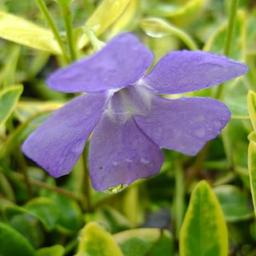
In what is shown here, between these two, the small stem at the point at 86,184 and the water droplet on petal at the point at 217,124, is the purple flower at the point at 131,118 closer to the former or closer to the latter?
the water droplet on petal at the point at 217,124

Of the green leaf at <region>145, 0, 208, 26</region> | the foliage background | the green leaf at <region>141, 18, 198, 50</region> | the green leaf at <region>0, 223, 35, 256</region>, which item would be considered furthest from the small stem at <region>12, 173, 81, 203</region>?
the green leaf at <region>145, 0, 208, 26</region>

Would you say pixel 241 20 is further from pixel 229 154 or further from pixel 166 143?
pixel 166 143

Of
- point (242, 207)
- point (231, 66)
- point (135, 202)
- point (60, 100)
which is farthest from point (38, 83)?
point (231, 66)

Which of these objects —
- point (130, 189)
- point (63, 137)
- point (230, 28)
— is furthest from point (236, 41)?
point (63, 137)

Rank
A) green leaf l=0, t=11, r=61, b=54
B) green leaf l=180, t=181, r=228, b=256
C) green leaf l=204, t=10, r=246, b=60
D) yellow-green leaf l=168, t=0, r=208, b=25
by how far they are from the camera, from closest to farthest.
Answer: green leaf l=180, t=181, r=228, b=256, green leaf l=0, t=11, r=61, b=54, green leaf l=204, t=10, r=246, b=60, yellow-green leaf l=168, t=0, r=208, b=25

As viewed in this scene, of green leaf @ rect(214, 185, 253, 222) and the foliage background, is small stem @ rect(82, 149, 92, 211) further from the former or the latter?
green leaf @ rect(214, 185, 253, 222)

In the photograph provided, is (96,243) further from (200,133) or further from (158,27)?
(158,27)
